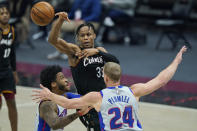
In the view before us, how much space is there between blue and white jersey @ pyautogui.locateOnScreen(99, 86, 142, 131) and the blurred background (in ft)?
17.6

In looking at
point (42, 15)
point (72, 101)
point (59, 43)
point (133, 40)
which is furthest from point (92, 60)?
point (133, 40)

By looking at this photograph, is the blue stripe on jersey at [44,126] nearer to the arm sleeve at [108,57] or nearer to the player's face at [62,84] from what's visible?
the player's face at [62,84]

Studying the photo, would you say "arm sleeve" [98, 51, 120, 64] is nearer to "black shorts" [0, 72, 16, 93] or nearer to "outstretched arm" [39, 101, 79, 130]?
"outstretched arm" [39, 101, 79, 130]

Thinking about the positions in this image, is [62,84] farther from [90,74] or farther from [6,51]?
[6,51]

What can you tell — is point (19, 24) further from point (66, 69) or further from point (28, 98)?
point (28, 98)

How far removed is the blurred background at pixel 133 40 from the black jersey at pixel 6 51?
11.4 feet

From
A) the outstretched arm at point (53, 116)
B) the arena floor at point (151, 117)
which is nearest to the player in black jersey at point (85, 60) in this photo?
the outstretched arm at point (53, 116)

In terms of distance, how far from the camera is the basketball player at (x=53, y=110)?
5.30 meters

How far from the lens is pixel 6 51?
303 inches

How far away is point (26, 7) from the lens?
1526cm

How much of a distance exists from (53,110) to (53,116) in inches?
7.2

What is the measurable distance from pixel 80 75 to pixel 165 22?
9762 mm

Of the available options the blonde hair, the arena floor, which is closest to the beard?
the blonde hair

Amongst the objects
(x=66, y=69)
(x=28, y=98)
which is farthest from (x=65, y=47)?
(x=66, y=69)
